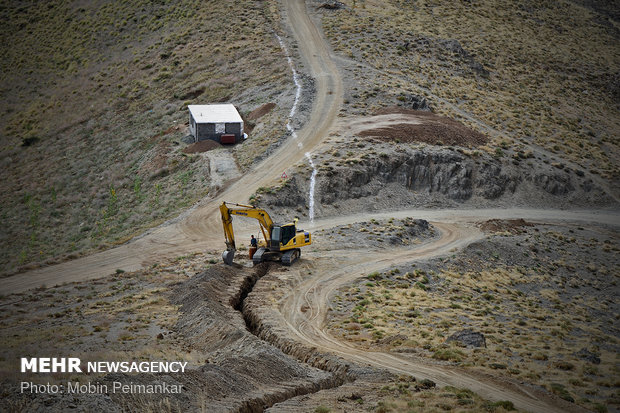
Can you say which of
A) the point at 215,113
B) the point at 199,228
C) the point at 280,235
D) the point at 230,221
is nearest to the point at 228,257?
the point at 230,221

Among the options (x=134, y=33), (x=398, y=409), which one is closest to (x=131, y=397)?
(x=398, y=409)

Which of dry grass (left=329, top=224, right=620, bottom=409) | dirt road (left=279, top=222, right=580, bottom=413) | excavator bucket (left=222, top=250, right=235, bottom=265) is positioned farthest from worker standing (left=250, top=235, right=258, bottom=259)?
dry grass (left=329, top=224, right=620, bottom=409)

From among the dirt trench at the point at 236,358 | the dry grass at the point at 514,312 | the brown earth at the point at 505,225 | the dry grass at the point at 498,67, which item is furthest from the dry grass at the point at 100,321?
the dry grass at the point at 498,67

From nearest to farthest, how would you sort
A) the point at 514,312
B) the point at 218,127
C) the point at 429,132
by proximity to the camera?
the point at 514,312 → the point at 429,132 → the point at 218,127

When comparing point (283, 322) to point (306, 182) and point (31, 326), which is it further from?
point (306, 182)

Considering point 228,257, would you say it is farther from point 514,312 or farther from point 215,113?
point 215,113

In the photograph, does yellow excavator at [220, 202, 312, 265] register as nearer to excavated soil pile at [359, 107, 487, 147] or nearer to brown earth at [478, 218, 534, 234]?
brown earth at [478, 218, 534, 234]
